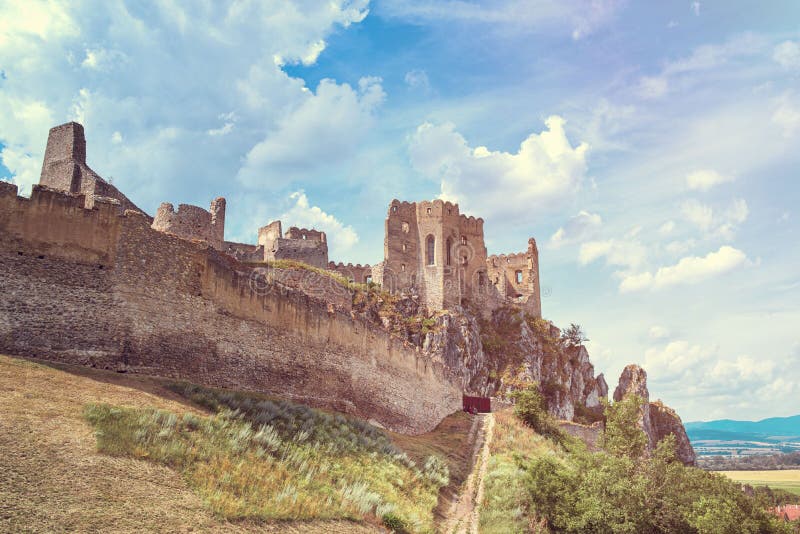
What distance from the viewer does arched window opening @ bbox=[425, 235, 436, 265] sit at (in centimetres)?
6230

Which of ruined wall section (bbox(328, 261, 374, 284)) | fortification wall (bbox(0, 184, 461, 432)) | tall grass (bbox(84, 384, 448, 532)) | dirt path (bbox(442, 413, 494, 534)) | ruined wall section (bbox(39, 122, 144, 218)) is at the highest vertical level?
ruined wall section (bbox(328, 261, 374, 284))

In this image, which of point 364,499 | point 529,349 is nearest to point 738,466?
point 529,349

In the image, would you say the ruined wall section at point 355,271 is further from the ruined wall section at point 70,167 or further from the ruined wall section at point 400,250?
the ruined wall section at point 70,167

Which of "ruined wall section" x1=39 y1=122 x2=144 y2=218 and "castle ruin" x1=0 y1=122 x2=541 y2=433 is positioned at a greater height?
"ruined wall section" x1=39 y1=122 x2=144 y2=218

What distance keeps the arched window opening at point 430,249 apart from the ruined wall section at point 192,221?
28272 mm

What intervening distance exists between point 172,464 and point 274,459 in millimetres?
3416

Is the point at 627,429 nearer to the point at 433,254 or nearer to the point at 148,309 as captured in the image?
the point at 148,309

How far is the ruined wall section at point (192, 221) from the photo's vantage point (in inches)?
1284

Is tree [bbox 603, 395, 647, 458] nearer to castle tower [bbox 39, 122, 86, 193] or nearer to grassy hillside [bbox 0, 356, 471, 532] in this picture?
grassy hillside [bbox 0, 356, 471, 532]

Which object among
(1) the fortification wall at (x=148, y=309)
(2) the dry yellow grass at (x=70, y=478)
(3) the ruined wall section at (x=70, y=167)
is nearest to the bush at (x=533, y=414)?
(1) the fortification wall at (x=148, y=309)

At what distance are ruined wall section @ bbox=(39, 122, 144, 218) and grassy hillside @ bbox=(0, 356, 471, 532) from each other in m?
8.88

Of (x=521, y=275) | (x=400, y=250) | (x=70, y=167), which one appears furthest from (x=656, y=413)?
(x=70, y=167)

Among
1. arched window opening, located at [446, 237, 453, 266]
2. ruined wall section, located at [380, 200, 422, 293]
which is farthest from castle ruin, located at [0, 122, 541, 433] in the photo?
arched window opening, located at [446, 237, 453, 266]

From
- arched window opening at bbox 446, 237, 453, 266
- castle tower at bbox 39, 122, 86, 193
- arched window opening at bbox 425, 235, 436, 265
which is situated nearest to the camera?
castle tower at bbox 39, 122, 86, 193
